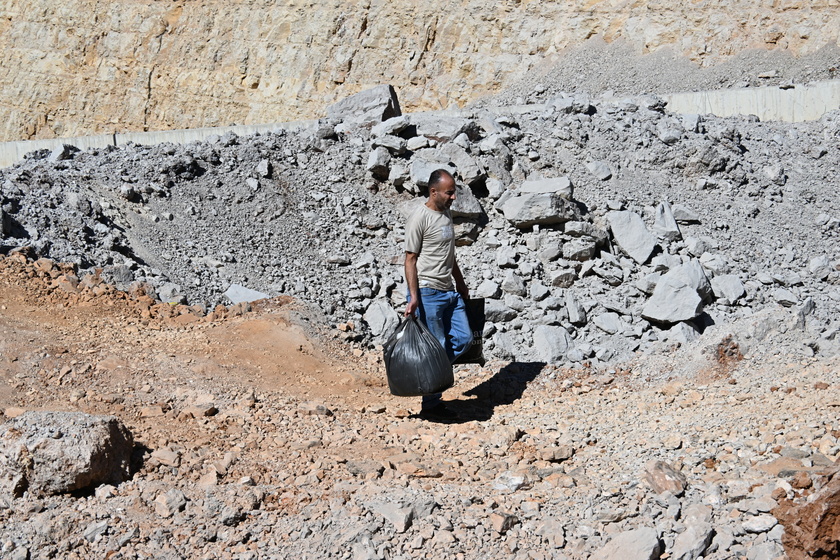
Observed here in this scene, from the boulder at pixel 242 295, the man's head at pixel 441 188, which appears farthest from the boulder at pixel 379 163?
the man's head at pixel 441 188

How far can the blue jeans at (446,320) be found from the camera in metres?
5.19

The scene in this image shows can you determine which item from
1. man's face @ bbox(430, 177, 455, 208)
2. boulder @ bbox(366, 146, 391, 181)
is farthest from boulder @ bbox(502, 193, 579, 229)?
man's face @ bbox(430, 177, 455, 208)

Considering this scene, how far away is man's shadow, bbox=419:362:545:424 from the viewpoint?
216 inches

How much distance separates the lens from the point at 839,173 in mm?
10508

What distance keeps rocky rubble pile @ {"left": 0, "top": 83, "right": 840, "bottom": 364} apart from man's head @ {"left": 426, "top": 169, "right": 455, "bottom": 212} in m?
2.30

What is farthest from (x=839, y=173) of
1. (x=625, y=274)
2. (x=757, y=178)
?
(x=625, y=274)

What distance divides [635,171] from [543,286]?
3002mm

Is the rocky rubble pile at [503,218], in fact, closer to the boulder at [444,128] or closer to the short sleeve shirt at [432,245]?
the boulder at [444,128]

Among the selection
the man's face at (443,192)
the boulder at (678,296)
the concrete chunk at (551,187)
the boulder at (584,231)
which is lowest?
the boulder at (678,296)

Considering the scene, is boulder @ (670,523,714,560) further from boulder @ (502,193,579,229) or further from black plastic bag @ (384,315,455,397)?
boulder @ (502,193,579,229)

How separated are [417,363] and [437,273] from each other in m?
0.57

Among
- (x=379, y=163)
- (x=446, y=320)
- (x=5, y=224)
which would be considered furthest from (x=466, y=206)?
(x=5, y=224)

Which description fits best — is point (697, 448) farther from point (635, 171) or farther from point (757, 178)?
point (757, 178)

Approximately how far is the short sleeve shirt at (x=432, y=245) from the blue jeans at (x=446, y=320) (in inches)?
2.5
